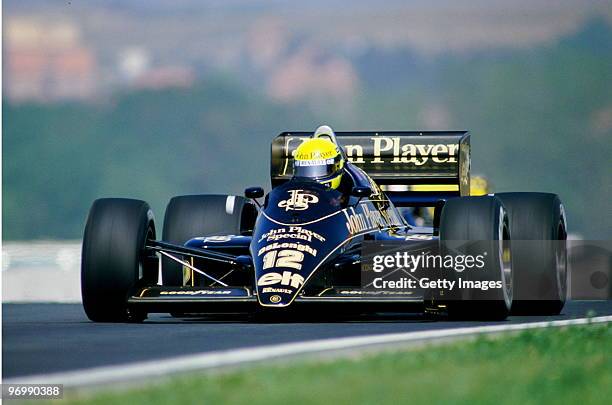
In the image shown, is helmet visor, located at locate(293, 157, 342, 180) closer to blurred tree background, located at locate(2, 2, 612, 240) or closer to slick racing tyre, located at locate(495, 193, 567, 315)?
slick racing tyre, located at locate(495, 193, 567, 315)

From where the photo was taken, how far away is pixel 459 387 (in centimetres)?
606

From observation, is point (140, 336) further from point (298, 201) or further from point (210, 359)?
point (298, 201)

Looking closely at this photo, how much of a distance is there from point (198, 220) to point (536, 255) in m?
3.66

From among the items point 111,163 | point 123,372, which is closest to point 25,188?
point 111,163

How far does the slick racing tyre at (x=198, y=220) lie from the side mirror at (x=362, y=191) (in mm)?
2849

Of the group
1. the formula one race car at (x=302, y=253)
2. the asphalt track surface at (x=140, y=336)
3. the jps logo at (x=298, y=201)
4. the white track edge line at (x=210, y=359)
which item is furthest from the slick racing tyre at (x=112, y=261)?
the white track edge line at (x=210, y=359)

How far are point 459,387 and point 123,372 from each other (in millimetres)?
1677

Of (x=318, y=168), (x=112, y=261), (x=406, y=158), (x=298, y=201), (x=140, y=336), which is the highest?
(x=406, y=158)

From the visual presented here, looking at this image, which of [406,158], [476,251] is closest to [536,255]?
[476,251]

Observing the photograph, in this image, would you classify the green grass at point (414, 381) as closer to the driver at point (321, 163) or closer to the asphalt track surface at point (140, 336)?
the asphalt track surface at point (140, 336)

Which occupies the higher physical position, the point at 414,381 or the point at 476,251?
the point at 476,251

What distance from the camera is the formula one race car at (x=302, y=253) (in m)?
11.4

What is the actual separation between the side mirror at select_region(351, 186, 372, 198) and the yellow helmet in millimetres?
675

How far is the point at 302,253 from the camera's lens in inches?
453
